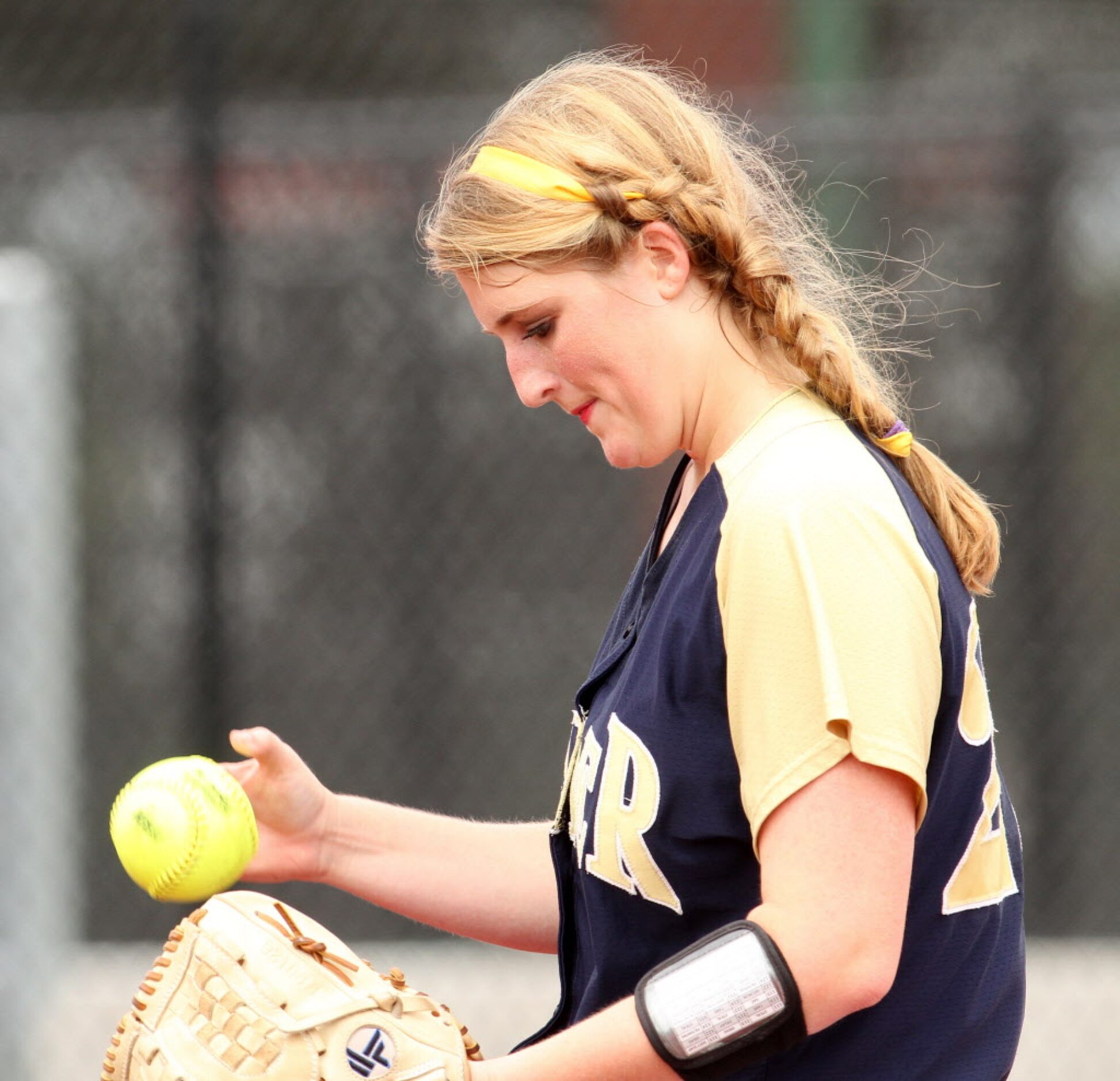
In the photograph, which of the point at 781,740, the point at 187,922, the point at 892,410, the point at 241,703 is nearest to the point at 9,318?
the point at 241,703

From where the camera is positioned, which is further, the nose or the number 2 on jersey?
the nose

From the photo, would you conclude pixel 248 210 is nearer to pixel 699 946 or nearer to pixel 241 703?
pixel 241 703

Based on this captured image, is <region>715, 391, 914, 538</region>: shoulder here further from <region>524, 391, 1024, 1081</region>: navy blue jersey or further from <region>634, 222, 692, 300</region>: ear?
<region>634, 222, 692, 300</region>: ear

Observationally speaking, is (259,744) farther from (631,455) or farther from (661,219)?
(661,219)

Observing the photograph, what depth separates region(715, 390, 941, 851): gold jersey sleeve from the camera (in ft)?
4.75

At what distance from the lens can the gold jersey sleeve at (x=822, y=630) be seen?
145cm

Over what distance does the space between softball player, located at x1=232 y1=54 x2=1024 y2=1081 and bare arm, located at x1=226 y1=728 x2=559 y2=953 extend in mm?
235

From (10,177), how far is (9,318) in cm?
90

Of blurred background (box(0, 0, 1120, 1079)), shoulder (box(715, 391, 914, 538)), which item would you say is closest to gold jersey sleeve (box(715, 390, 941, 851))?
shoulder (box(715, 391, 914, 538))

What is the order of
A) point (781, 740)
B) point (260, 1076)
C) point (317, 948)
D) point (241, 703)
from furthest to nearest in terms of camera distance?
point (241, 703)
point (317, 948)
point (260, 1076)
point (781, 740)

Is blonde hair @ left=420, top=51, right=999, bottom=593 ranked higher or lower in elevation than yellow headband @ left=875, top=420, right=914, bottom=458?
higher

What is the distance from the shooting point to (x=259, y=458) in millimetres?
4613

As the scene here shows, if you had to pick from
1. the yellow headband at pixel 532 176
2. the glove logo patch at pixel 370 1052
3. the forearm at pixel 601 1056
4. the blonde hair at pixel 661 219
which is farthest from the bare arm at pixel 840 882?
the yellow headband at pixel 532 176

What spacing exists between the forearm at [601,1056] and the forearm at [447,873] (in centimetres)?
62
